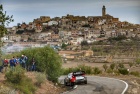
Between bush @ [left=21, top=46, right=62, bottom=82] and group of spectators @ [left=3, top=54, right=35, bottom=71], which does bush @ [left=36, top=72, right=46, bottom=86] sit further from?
bush @ [left=21, top=46, right=62, bottom=82]

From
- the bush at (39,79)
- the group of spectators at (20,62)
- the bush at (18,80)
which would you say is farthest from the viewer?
the group of spectators at (20,62)

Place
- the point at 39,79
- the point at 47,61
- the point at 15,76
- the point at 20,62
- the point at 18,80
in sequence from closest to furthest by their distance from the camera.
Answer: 1. the point at 15,76
2. the point at 18,80
3. the point at 39,79
4. the point at 20,62
5. the point at 47,61

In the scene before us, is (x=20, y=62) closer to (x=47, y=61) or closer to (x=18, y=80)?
(x=47, y=61)

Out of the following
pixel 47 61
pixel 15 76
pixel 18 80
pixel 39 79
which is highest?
pixel 47 61

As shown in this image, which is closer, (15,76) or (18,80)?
(15,76)

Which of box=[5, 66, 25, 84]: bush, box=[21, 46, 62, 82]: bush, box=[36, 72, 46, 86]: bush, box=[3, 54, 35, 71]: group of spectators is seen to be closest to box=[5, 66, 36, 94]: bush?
box=[5, 66, 25, 84]: bush

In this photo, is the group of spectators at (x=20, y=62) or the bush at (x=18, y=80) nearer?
the bush at (x=18, y=80)

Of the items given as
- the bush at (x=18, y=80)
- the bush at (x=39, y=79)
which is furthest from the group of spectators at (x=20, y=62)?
the bush at (x=18, y=80)

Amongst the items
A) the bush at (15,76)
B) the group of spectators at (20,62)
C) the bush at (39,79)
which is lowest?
the bush at (39,79)

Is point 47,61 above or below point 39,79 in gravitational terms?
above

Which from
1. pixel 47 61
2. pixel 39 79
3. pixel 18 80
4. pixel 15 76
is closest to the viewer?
pixel 15 76

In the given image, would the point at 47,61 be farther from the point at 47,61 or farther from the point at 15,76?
the point at 15,76

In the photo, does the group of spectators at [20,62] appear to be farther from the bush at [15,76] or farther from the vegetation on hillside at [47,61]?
the bush at [15,76]

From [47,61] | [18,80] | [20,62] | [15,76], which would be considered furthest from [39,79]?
[47,61]
